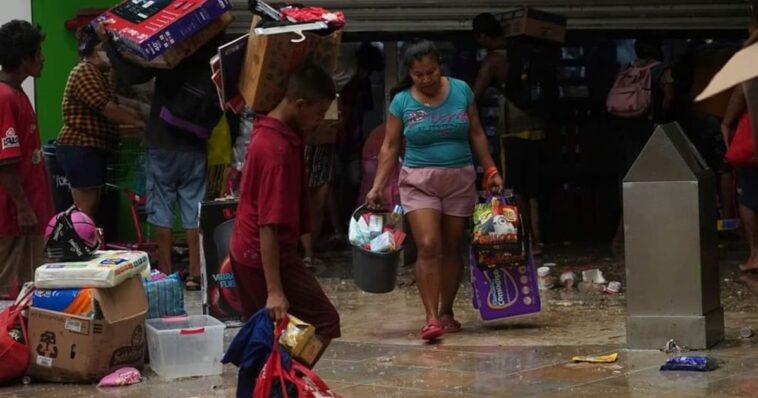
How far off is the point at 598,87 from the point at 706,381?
7253 millimetres

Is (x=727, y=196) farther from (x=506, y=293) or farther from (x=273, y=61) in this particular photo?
(x=273, y=61)

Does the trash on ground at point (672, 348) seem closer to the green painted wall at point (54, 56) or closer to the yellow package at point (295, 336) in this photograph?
the yellow package at point (295, 336)

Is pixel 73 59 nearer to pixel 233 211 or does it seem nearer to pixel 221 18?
pixel 221 18

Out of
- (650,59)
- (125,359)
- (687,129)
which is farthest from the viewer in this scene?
(687,129)

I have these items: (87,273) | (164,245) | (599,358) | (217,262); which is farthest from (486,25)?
(87,273)

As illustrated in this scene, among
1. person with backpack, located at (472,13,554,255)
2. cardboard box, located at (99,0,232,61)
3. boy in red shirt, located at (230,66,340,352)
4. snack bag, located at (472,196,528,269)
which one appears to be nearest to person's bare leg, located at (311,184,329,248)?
person with backpack, located at (472,13,554,255)

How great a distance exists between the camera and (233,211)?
9344 mm

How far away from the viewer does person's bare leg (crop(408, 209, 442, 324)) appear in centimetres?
886

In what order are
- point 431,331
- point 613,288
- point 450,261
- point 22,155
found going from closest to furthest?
1. point 431,331
2. point 22,155
3. point 450,261
4. point 613,288

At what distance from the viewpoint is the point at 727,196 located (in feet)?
44.7

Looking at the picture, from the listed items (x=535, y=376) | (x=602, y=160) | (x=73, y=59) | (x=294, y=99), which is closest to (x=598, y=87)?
(x=602, y=160)

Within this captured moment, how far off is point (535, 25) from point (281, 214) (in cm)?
678

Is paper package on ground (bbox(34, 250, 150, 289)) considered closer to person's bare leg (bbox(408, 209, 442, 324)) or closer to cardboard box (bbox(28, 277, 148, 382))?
cardboard box (bbox(28, 277, 148, 382))

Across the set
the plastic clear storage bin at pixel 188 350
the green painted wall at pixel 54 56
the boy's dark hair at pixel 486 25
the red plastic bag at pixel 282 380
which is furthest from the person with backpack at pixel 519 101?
the red plastic bag at pixel 282 380
